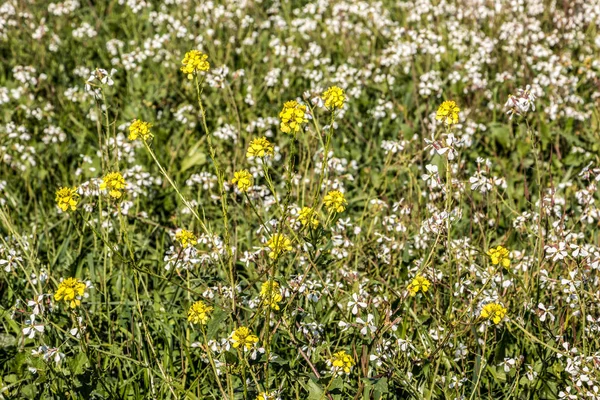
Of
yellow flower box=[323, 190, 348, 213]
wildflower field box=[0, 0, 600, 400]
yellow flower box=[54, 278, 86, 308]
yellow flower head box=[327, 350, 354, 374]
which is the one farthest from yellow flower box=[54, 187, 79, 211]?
yellow flower head box=[327, 350, 354, 374]

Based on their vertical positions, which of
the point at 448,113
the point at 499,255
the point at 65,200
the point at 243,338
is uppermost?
the point at 448,113

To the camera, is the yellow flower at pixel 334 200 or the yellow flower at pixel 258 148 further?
the yellow flower at pixel 334 200

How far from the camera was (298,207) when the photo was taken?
3611 mm

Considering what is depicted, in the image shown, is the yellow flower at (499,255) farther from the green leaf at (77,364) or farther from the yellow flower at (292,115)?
the green leaf at (77,364)

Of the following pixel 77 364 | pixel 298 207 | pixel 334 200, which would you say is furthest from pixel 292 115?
pixel 77 364

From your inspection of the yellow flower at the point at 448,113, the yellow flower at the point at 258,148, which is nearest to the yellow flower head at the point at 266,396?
the yellow flower at the point at 258,148

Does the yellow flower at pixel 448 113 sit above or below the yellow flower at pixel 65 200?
above

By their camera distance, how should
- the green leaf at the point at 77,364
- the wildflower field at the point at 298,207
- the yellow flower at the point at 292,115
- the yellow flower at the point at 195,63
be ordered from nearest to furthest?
the yellow flower at the point at 292,115 < the yellow flower at the point at 195,63 < the wildflower field at the point at 298,207 < the green leaf at the point at 77,364

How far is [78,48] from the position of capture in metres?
6.18

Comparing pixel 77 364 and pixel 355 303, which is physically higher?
pixel 355 303

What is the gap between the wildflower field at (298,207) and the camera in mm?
2691

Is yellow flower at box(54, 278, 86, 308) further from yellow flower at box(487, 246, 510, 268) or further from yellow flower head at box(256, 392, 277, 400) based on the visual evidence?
yellow flower at box(487, 246, 510, 268)

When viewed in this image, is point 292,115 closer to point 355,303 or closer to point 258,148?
point 258,148

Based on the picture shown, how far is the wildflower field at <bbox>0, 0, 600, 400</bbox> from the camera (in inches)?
106
